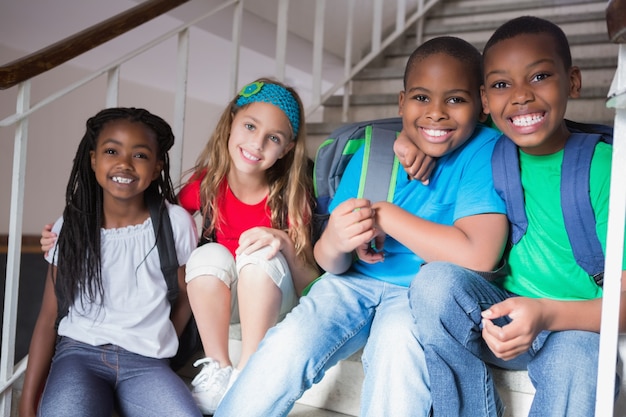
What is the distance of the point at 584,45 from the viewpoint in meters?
2.73

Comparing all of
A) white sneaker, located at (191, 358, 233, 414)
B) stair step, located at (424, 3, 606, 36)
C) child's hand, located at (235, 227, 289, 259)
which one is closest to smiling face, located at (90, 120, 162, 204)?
child's hand, located at (235, 227, 289, 259)

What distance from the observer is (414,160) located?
4.02ft

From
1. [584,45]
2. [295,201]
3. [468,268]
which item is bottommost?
[468,268]

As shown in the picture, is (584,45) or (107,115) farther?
(584,45)

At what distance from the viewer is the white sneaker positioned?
4.19 feet

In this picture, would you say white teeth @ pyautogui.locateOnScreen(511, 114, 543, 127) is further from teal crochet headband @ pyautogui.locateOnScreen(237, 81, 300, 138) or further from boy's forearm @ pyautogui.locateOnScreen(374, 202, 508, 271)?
teal crochet headband @ pyautogui.locateOnScreen(237, 81, 300, 138)

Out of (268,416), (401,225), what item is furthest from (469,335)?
(268,416)

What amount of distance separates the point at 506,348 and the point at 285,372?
1.19 feet

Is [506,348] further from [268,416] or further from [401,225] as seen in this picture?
[268,416]

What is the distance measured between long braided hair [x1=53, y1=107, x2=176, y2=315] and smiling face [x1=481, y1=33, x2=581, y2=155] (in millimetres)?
751

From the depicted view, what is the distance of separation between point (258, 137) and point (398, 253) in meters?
0.43

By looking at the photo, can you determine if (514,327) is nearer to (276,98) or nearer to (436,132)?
(436,132)

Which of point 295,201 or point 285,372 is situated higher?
point 295,201

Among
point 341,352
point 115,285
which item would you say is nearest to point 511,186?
point 341,352
